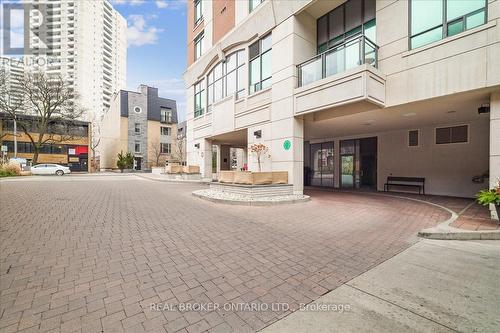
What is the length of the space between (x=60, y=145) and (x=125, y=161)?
1523 cm

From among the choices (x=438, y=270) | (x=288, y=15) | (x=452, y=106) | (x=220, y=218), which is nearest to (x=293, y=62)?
(x=288, y=15)

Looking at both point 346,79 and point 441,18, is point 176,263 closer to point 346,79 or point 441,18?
point 346,79

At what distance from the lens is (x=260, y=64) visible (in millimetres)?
13578

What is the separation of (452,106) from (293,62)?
21.9 ft

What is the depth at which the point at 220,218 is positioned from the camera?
7094 mm

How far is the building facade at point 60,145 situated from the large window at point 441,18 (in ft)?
148

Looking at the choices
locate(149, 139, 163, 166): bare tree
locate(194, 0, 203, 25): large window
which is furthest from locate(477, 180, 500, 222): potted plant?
locate(149, 139, 163, 166): bare tree

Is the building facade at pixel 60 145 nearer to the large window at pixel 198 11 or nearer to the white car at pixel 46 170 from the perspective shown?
the white car at pixel 46 170

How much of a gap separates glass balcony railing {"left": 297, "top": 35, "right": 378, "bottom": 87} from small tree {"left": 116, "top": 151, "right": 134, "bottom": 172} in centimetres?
3824

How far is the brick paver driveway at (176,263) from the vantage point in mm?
2584

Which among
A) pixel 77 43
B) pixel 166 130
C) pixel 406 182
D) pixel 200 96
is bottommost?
pixel 406 182

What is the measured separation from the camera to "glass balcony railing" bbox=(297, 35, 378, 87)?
877 centimetres

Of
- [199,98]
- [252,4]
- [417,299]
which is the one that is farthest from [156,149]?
[417,299]

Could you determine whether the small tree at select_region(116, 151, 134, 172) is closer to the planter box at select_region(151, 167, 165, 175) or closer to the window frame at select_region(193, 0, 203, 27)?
the planter box at select_region(151, 167, 165, 175)
